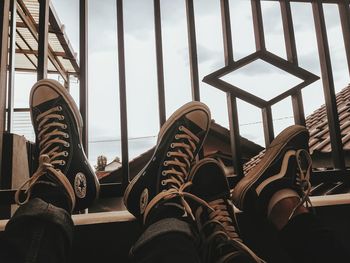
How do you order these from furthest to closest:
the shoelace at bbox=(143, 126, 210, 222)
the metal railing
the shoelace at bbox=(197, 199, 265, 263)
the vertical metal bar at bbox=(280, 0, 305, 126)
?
the vertical metal bar at bbox=(280, 0, 305, 126), the metal railing, the shoelace at bbox=(143, 126, 210, 222), the shoelace at bbox=(197, 199, 265, 263)

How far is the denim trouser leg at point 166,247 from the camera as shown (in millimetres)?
564

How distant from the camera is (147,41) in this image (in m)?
1.38

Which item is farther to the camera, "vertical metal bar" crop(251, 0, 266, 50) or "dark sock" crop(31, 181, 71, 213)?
"vertical metal bar" crop(251, 0, 266, 50)

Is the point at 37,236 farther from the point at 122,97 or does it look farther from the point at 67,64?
the point at 67,64

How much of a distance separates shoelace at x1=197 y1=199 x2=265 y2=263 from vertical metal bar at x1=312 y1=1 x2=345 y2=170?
2.23ft

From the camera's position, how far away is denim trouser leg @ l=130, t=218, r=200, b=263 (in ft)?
1.85

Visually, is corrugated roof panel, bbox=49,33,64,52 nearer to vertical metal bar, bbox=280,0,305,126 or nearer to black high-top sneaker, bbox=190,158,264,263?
vertical metal bar, bbox=280,0,305,126

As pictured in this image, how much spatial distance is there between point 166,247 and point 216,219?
292mm

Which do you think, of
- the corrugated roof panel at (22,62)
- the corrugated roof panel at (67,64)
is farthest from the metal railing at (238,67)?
the corrugated roof panel at (67,64)

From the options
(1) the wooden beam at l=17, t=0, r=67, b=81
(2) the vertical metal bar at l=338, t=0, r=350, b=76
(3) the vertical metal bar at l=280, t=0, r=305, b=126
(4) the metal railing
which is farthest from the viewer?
(1) the wooden beam at l=17, t=0, r=67, b=81

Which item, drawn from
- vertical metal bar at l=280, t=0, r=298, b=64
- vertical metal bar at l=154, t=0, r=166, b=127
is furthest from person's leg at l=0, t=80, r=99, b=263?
vertical metal bar at l=280, t=0, r=298, b=64

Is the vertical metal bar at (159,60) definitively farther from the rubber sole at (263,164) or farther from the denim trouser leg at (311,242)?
the denim trouser leg at (311,242)

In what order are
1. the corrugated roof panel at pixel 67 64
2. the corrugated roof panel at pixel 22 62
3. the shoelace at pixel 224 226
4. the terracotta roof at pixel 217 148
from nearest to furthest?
1. the shoelace at pixel 224 226
2. the corrugated roof panel at pixel 22 62
3. the corrugated roof panel at pixel 67 64
4. the terracotta roof at pixel 217 148

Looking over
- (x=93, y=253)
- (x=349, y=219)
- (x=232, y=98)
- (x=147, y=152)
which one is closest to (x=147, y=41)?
(x=232, y=98)
